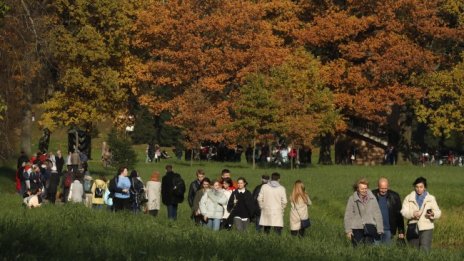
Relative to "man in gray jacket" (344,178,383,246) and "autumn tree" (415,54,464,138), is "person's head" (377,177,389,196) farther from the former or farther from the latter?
"autumn tree" (415,54,464,138)

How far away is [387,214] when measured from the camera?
20859 millimetres

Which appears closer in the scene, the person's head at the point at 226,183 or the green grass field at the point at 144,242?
the green grass field at the point at 144,242

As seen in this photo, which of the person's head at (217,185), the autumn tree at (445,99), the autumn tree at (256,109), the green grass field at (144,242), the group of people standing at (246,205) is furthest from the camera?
the autumn tree at (445,99)

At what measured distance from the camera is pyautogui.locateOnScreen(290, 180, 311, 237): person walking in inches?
928

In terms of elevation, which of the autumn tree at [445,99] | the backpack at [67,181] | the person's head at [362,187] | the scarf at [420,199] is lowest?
the scarf at [420,199]

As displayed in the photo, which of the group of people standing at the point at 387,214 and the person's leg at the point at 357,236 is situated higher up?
the group of people standing at the point at 387,214

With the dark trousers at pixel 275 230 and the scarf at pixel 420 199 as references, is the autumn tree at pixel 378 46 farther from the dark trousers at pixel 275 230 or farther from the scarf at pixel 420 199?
the scarf at pixel 420 199

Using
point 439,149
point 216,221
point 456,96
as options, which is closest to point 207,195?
point 216,221

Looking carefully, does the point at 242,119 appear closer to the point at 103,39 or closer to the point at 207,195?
the point at 103,39

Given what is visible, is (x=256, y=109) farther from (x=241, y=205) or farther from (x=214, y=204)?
(x=241, y=205)

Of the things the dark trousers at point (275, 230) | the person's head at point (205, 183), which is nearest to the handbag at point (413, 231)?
the dark trousers at point (275, 230)

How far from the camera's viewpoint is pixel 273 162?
7550 cm

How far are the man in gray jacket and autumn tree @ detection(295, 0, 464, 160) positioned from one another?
48.9 m

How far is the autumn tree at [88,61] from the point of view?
221 ft
